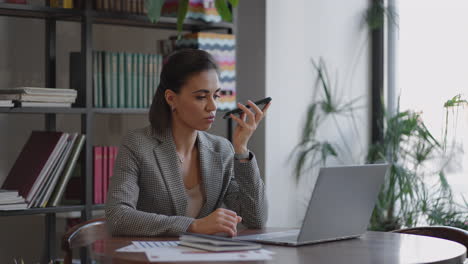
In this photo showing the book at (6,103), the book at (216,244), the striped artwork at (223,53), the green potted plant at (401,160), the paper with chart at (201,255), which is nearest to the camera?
the paper with chart at (201,255)

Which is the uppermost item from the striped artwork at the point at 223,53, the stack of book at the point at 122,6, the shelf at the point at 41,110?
the stack of book at the point at 122,6

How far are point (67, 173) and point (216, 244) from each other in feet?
5.23

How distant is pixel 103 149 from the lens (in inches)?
131

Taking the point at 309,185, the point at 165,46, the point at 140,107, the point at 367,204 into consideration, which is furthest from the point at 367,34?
the point at 367,204

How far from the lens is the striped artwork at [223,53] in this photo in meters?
3.57

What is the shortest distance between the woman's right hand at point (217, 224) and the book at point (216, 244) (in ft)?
0.54

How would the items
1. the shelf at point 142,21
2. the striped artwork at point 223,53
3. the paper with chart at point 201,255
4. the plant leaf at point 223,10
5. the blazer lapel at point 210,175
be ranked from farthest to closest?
the striped artwork at point 223,53 → the plant leaf at point 223,10 → the shelf at point 142,21 → the blazer lapel at point 210,175 → the paper with chart at point 201,255

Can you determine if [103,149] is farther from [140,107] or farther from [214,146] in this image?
[214,146]

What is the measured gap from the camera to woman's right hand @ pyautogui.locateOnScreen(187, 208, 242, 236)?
1.98 metres

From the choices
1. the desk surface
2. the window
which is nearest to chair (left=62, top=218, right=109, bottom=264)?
the desk surface

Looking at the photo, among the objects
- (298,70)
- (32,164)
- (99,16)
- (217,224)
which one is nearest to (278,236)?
→ (217,224)

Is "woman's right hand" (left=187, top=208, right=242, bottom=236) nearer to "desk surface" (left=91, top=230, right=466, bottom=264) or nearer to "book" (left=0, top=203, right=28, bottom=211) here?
"desk surface" (left=91, top=230, right=466, bottom=264)

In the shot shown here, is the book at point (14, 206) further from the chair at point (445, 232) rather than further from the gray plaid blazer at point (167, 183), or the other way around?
the chair at point (445, 232)

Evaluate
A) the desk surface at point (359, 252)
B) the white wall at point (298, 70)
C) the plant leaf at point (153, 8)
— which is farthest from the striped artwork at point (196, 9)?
the desk surface at point (359, 252)
